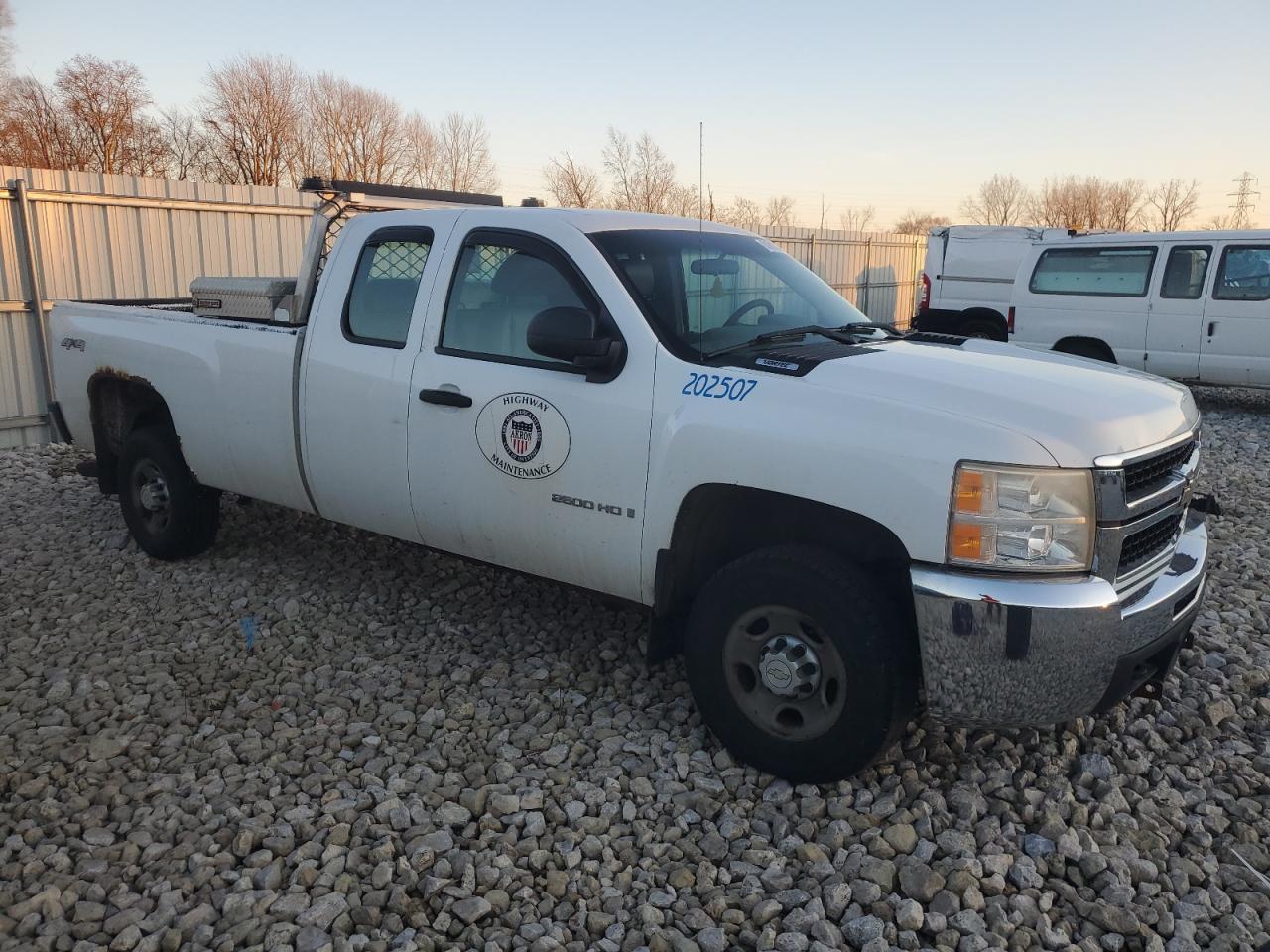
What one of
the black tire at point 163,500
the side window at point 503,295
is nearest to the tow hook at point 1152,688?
the side window at point 503,295

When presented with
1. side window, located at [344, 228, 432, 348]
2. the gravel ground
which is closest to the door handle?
side window, located at [344, 228, 432, 348]

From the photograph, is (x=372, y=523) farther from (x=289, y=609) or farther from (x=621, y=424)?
(x=621, y=424)

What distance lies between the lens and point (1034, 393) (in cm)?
318

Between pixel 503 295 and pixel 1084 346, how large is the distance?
9.76 meters

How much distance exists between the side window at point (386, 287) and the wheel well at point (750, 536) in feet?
5.30

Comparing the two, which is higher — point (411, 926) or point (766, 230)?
point (766, 230)

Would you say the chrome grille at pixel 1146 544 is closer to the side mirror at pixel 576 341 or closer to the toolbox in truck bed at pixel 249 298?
the side mirror at pixel 576 341

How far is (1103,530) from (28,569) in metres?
5.62

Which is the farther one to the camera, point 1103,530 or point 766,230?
point 766,230

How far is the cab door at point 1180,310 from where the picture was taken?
11.0 m

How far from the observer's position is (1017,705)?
2.96 metres

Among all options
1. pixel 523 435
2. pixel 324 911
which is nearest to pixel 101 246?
pixel 523 435

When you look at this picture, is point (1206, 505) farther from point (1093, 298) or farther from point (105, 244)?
point (105, 244)

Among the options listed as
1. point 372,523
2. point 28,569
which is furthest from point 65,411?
point 372,523
